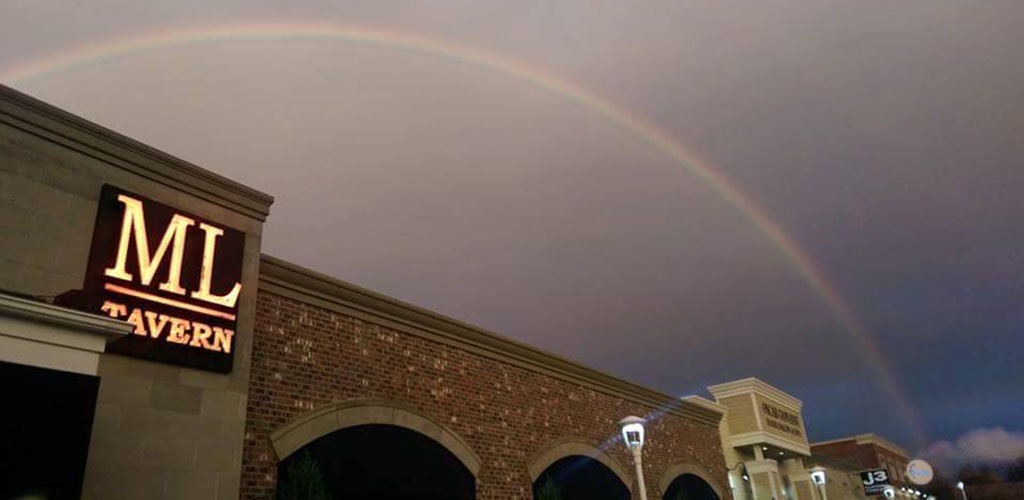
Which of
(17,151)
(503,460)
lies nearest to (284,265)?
(17,151)

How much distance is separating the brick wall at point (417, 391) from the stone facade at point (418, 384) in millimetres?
23

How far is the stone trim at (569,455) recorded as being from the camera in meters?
17.1

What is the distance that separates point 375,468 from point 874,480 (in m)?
43.2

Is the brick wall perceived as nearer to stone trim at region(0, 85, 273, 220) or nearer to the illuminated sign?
the illuminated sign

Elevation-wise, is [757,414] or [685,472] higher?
[757,414]

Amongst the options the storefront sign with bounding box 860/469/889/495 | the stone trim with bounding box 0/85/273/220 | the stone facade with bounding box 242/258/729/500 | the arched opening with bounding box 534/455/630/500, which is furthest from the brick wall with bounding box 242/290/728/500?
the storefront sign with bounding box 860/469/889/495

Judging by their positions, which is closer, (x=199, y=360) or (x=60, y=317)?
(x=60, y=317)

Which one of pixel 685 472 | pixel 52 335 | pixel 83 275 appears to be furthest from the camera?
pixel 685 472

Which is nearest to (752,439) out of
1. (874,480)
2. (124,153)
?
(874,480)

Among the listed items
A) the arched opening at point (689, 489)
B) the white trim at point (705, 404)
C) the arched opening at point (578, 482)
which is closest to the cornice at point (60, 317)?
the arched opening at point (578, 482)

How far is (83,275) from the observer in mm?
8930

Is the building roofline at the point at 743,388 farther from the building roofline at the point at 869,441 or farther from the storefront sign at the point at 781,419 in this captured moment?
the building roofline at the point at 869,441

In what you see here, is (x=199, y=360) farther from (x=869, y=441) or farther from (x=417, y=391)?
(x=869, y=441)

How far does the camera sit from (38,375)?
7.09 m
